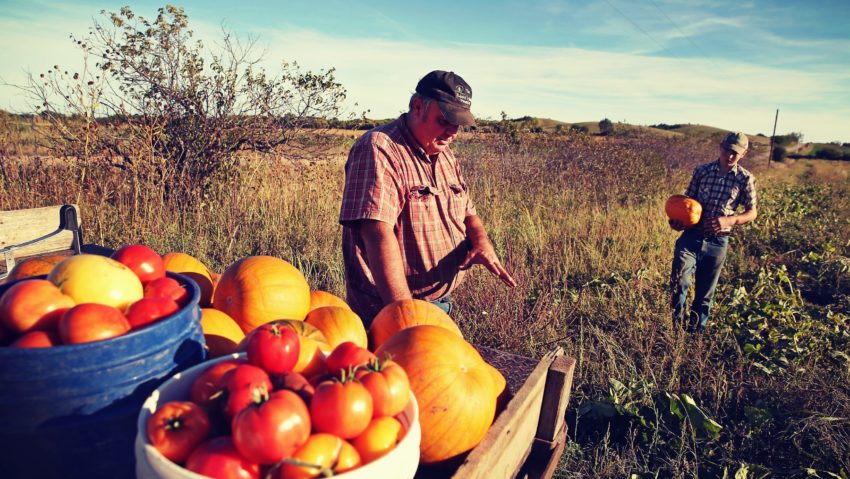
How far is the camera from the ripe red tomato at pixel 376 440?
3.20ft

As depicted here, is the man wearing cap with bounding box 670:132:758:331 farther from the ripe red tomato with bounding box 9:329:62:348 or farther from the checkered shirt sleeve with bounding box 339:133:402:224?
the ripe red tomato with bounding box 9:329:62:348

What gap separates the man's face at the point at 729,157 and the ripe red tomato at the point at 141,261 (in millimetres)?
5909

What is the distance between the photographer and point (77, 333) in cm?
98

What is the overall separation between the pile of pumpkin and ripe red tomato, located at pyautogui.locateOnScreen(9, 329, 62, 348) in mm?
400

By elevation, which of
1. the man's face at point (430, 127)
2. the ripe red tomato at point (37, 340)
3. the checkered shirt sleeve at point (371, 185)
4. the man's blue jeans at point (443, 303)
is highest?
the man's face at point (430, 127)

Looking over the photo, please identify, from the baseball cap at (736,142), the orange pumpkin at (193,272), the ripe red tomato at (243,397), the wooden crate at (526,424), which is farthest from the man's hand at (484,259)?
the baseball cap at (736,142)

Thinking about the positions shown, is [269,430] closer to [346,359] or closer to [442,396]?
[346,359]

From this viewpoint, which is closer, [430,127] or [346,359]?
[346,359]

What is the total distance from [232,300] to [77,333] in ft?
2.27

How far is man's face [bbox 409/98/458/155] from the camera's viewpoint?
8.16 feet

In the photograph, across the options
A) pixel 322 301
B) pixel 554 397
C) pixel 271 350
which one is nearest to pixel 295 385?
pixel 271 350

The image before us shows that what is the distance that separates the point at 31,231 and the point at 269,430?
3129mm

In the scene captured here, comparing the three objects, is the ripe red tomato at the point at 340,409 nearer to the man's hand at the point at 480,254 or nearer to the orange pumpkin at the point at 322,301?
the orange pumpkin at the point at 322,301

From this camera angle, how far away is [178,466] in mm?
875
